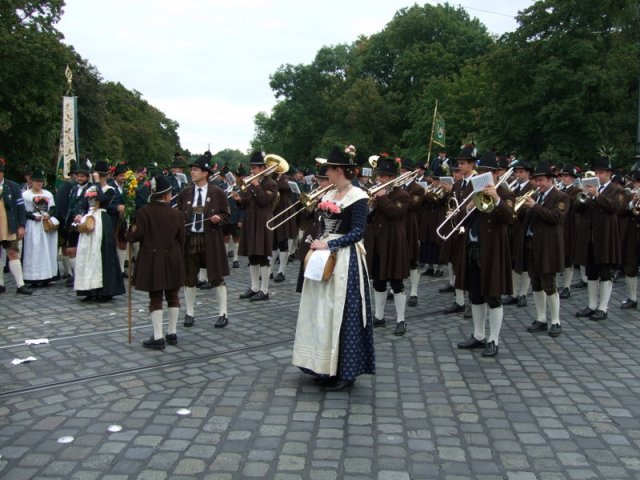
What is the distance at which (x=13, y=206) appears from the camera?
11344 millimetres

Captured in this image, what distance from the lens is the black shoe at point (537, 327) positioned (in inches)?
351

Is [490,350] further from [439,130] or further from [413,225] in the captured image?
[439,130]

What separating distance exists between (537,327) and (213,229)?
4.60 metres

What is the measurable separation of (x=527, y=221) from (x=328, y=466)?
562cm

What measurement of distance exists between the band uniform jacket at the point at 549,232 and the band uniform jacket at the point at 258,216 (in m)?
4.27

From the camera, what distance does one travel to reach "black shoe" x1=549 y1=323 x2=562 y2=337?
8656 mm

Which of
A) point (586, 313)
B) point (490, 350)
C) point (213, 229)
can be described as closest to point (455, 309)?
point (586, 313)

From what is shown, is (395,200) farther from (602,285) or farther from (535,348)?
(602,285)

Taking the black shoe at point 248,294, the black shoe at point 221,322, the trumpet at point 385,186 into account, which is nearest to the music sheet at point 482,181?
the trumpet at point 385,186

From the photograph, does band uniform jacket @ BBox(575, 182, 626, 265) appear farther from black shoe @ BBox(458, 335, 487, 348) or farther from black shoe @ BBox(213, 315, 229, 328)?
black shoe @ BBox(213, 315, 229, 328)

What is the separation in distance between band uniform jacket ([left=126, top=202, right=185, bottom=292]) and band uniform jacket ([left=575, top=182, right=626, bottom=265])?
6.09 m

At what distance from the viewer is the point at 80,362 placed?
23.8 ft

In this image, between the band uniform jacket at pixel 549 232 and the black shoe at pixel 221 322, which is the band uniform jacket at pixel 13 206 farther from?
the band uniform jacket at pixel 549 232

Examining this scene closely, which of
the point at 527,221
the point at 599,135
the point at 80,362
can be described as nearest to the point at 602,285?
the point at 527,221
